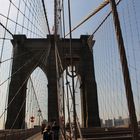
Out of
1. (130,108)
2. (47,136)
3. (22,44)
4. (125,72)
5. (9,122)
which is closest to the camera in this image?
(130,108)

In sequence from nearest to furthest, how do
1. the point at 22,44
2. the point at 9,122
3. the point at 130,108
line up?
the point at 130,108, the point at 9,122, the point at 22,44

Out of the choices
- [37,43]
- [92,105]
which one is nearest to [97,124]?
[92,105]

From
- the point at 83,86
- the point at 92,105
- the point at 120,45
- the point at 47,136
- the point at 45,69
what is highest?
the point at 45,69

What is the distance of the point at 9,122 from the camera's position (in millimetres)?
26703

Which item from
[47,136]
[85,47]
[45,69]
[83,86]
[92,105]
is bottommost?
[47,136]

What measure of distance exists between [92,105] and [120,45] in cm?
2532

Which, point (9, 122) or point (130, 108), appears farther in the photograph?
point (9, 122)

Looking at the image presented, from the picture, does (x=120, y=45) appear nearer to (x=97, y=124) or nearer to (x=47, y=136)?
(x=47, y=136)

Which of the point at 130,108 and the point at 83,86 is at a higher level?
the point at 83,86

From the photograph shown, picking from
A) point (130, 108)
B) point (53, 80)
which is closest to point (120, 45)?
point (130, 108)

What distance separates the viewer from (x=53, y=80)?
1196 inches

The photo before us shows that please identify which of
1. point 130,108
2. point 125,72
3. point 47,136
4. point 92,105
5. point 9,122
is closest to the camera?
point 130,108

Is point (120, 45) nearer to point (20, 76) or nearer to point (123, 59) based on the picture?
point (123, 59)

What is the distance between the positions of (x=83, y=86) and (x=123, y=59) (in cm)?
2754
